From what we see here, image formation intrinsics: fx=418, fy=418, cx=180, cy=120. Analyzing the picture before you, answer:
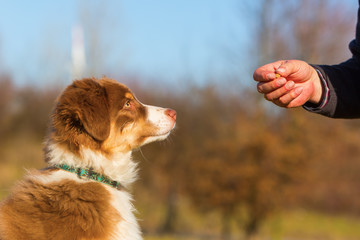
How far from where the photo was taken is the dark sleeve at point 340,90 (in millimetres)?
3207

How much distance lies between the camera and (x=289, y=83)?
9.91 ft

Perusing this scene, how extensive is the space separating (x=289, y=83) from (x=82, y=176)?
1969mm

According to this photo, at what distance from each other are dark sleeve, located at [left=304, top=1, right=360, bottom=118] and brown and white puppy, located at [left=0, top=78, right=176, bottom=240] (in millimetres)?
1894

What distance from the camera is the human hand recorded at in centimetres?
295

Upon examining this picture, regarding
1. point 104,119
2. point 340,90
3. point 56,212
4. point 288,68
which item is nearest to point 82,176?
point 56,212

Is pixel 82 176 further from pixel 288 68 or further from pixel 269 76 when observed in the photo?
pixel 288 68

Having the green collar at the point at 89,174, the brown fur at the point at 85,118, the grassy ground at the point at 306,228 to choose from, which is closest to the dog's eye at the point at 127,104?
the brown fur at the point at 85,118

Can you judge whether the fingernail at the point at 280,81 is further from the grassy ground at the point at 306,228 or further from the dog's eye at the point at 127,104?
the grassy ground at the point at 306,228

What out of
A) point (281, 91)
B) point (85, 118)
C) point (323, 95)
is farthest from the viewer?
point (85, 118)

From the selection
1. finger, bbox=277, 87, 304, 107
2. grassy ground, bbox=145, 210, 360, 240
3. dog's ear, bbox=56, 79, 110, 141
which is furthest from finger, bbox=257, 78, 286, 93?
grassy ground, bbox=145, 210, 360, 240

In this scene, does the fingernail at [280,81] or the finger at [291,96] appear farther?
the finger at [291,96]

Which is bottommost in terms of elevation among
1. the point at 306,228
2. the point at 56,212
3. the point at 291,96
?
the point at 306,228

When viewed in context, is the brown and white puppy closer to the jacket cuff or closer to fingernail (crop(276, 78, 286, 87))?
fingernail (crop(276, 78, 286, 87))

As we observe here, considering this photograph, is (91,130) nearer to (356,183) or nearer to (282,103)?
(282,103)
